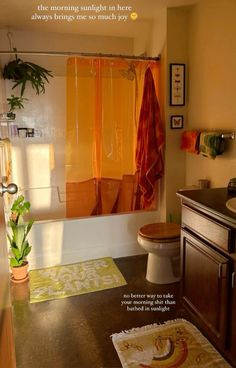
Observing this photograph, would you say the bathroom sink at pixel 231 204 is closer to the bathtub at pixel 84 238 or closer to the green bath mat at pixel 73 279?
the green bath mat at pixel 73 279

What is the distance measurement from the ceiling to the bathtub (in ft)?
5.69

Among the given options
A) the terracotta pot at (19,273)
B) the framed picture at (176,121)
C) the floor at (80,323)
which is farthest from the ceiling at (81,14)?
the floor at (80,323)

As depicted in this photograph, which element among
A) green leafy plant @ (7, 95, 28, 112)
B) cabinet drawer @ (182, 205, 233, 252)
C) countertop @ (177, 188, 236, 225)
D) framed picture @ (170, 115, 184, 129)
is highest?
green leafy plant @ (7, 95, 28, 112)

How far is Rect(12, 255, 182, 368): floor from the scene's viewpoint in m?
1.59

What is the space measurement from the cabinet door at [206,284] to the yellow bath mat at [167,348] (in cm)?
15

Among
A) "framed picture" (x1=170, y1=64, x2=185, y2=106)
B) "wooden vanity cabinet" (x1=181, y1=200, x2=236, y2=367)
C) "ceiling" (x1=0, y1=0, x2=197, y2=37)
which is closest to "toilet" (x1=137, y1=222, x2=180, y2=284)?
"wooden vanity cabinet" (x1=181, y1=200, x2=236, y2=367)

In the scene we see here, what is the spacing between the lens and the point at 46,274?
8.05 feet

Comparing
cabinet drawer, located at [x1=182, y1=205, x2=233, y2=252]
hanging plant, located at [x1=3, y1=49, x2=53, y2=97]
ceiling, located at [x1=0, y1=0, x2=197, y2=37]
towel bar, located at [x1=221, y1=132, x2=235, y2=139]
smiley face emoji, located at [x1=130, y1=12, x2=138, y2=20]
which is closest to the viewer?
cabinet drawer, located at [x1=182, y1=205, x2=233, y2=252]

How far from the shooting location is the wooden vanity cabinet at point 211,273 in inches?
52.4

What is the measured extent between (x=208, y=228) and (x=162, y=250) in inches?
29.3

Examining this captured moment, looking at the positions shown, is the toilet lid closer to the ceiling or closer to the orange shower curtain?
the orange shower curtain

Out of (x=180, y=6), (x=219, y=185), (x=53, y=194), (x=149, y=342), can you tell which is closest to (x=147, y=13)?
(x=180, y=6)

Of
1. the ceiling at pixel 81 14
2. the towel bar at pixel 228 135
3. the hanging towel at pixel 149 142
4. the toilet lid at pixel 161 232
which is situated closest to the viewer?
the towel bar at pixel 228 135

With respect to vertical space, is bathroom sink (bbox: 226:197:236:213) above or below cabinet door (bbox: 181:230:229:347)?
above
